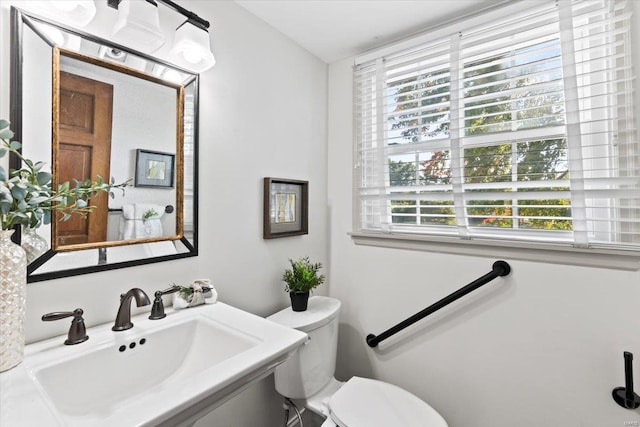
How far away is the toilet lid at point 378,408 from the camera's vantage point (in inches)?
46.9

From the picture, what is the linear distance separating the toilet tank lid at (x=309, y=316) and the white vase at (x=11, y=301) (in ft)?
2.81

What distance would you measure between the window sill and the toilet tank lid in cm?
47

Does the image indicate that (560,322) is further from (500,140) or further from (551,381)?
(500,140)

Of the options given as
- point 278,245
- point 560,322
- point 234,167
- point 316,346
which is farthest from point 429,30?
point 316,346

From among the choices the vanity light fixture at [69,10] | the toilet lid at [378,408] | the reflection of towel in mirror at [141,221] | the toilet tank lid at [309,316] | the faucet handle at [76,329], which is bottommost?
the toilet lid at [378,408]

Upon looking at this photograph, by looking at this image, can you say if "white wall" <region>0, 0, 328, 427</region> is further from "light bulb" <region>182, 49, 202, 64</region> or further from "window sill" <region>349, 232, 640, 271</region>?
"window sill" <region>349, 232, 640, 271</region>

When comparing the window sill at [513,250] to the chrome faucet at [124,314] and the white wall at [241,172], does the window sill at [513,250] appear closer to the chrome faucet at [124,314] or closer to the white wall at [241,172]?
the white wall at [241,172]

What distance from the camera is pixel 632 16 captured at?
3.69ft

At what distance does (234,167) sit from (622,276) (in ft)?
5.41

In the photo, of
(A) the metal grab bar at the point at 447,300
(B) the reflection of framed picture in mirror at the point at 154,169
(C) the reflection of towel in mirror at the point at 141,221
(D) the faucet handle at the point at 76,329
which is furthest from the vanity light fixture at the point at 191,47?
(A) the metal grab bar at the point at 447,300

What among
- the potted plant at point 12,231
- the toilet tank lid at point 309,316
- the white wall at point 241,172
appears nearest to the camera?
the potted plant at point 12,231

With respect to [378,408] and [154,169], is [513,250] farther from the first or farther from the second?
[154,169]

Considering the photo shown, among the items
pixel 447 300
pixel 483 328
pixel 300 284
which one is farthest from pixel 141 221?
pixel 483 328

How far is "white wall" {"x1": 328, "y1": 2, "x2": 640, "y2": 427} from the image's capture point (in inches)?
46.1
